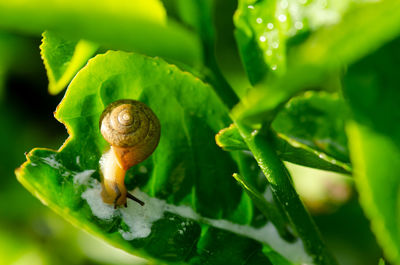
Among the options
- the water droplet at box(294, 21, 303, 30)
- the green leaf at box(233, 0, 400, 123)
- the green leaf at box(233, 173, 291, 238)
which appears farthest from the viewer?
the green leaf at box(233, 173, 291, 238)

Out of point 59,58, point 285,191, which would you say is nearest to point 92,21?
point 59,58

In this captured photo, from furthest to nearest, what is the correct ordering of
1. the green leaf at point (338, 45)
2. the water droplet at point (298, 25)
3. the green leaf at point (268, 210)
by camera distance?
the green leaf at point (268, 210)
the water droplet at point (298, 25)
the green leaf at point (338, 45)

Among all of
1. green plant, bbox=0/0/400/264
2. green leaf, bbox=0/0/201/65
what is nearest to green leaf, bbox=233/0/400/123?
green plant, bbox=0/0/400/264

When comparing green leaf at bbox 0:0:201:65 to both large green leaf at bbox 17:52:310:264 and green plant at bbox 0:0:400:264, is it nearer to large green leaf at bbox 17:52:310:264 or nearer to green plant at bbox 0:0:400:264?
green plant at bbox 0:0:400:264

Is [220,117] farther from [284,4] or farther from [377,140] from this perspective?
[377,140]

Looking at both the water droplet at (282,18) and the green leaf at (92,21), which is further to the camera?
the water droplet at (282,18)

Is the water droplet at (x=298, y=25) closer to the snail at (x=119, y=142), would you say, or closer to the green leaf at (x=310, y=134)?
the green leaf at (x=310, y=134)

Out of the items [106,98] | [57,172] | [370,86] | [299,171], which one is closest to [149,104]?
[106,98]

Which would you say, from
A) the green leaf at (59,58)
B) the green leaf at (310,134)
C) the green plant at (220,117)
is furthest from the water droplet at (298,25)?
the green leaf at (59,58)
